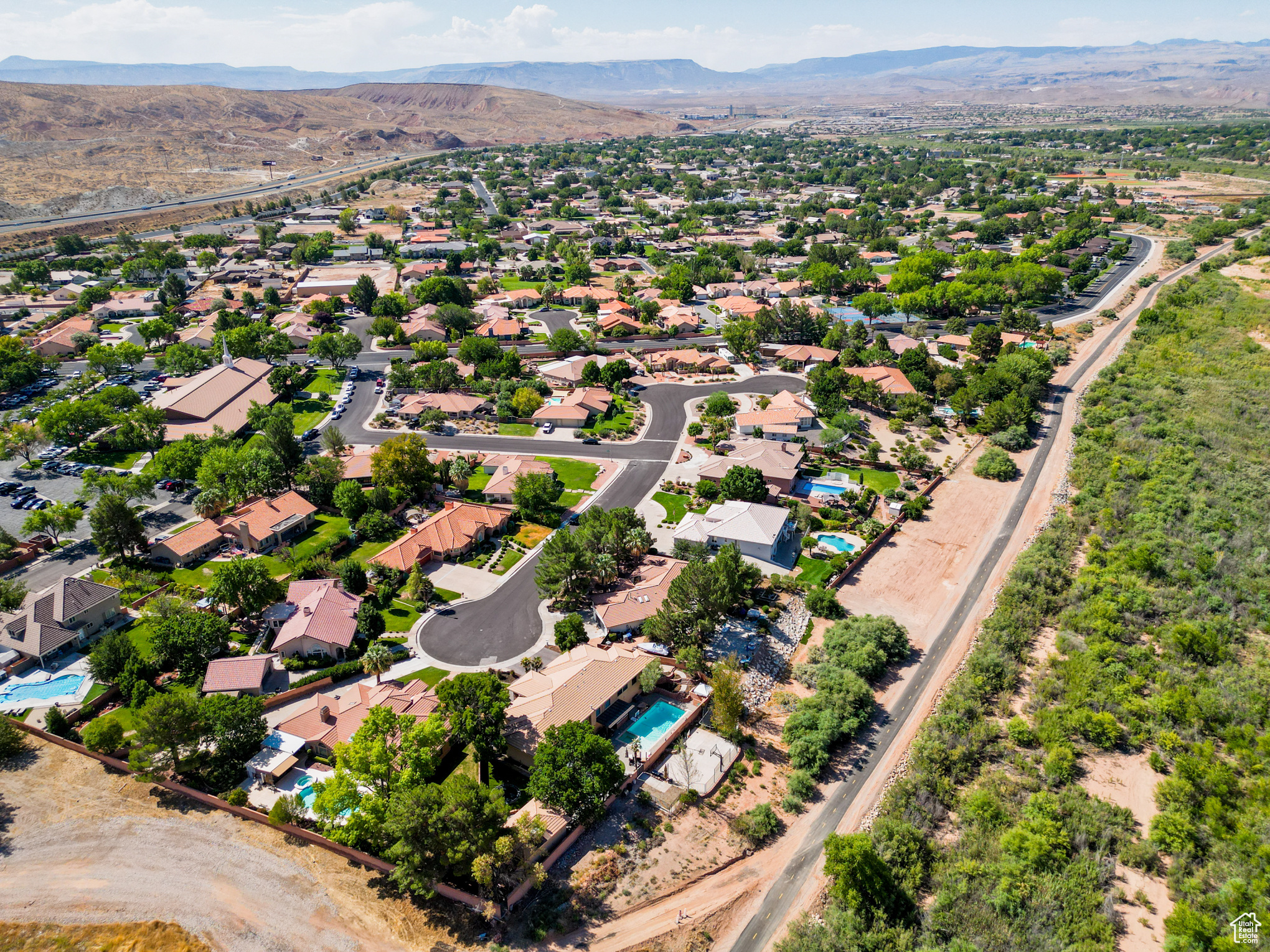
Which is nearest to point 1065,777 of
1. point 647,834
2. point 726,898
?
point 726,898

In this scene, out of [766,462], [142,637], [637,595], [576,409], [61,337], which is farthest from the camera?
[61,337]

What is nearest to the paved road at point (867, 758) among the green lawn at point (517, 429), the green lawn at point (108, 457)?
the green lawn at point (517, 429)

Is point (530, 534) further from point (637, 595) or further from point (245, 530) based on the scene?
point (245, 530)

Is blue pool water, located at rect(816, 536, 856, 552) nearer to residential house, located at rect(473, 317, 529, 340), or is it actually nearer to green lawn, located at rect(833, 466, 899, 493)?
green lawn, located at rect(833, 466, 899, 493)

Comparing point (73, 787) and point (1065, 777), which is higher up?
point (1065, 777)

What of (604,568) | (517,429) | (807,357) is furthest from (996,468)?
(517,429)

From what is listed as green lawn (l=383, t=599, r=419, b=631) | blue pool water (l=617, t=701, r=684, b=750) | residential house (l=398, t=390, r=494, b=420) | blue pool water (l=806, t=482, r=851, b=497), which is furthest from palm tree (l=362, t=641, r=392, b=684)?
residential house (l=398, t=390, r=494, b=420)

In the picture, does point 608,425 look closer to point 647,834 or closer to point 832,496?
point 832,496
